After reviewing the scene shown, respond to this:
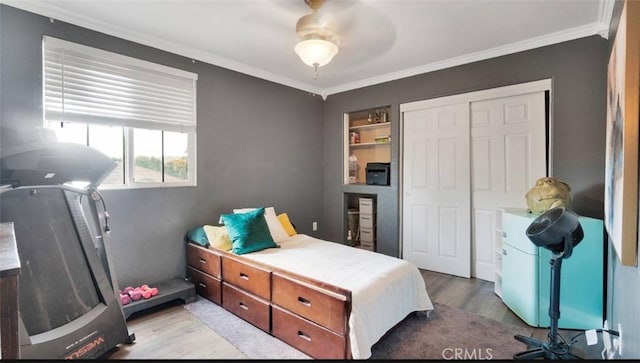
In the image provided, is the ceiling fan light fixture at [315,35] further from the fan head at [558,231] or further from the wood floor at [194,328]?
the wood floor at [194,328]

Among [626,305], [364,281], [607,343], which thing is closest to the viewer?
[626,305]

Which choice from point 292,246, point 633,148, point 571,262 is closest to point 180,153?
point 292,246

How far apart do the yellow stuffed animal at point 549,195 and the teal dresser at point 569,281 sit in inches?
4.4

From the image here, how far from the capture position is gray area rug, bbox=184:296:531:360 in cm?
202

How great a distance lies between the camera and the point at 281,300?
222 cm

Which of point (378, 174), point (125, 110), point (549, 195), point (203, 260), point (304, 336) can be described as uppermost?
point (125, 110)

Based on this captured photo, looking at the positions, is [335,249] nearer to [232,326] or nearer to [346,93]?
[232,326]

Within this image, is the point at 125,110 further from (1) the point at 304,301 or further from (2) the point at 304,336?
(2) the point at 304,336

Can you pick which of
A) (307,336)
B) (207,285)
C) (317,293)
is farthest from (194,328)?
(317,293)

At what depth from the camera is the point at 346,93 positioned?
4469 millimetres

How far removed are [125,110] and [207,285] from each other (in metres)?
1.85

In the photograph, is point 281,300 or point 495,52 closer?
point 281,300

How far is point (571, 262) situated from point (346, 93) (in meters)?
3.35

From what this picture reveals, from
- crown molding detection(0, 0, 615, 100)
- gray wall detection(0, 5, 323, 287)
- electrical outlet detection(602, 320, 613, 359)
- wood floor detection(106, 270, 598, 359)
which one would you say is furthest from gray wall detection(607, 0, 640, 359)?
gray wall detection(0, 5, 323, 287)
